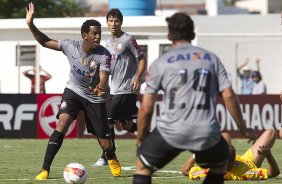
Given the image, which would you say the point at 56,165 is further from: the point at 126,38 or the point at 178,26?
the point at 178,26

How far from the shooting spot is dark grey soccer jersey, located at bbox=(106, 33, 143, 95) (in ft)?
49.7

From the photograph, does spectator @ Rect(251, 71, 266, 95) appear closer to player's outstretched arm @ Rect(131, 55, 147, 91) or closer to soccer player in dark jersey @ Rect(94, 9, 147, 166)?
soccer player in dark jersey @ Rect(94, 9, 147, 166)

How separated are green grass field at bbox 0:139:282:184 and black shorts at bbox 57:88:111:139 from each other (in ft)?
2.20

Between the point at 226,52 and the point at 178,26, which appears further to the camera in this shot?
the point at 226,52

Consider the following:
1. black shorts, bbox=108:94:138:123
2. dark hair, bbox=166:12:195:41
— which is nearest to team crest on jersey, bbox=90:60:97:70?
black shorts, bbox=108:94:138:123

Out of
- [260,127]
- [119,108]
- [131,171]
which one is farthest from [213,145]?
[260,127]

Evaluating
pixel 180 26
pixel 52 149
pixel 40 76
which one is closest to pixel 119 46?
pixel 52 149

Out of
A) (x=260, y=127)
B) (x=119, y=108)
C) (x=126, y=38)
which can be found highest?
(x=126, y=38)

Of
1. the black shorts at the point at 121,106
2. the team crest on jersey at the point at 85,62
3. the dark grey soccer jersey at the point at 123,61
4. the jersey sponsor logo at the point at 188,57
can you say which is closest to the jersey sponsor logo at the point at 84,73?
the team crest on jersey at the point at 85,62

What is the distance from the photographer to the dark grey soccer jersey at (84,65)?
527 inches

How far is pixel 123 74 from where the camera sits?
15.5 metres

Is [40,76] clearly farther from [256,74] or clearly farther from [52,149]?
[52,149]

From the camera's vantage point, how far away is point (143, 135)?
9.19 meters

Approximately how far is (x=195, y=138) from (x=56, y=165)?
7202mm
